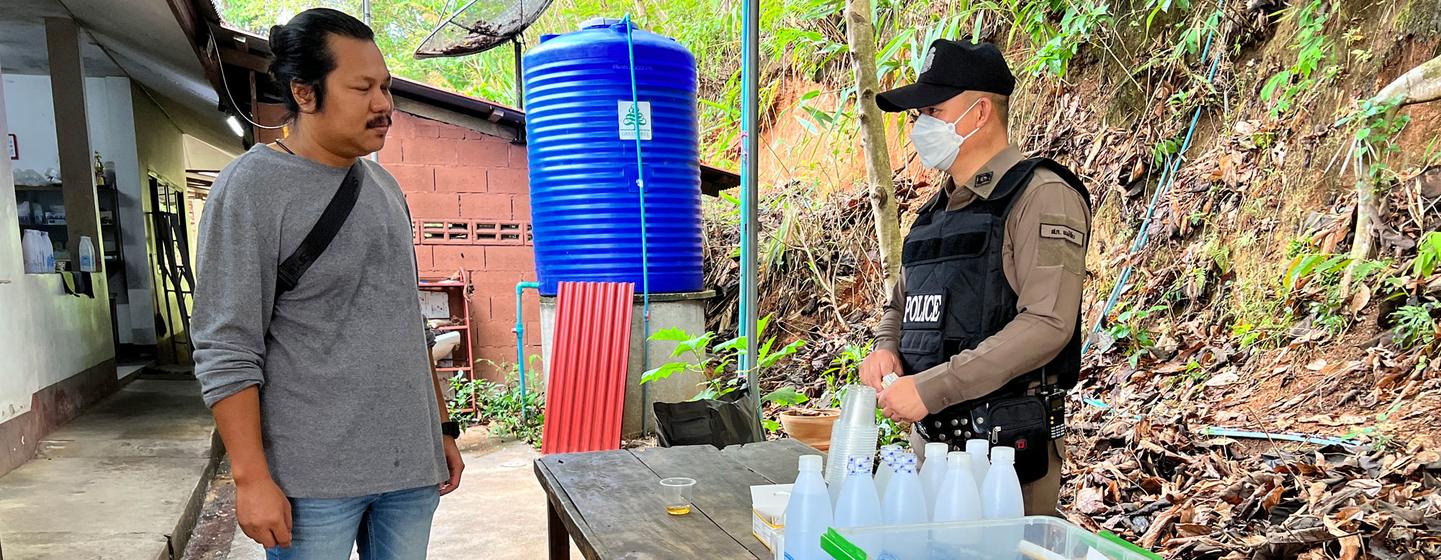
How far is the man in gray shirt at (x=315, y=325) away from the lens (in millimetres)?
1283

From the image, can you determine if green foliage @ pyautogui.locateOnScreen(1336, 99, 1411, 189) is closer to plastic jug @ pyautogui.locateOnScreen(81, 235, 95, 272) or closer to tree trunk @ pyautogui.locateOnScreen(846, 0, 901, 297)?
tree trunk @ pyautogui.locateOnScreen(846, 0, 901, 297)

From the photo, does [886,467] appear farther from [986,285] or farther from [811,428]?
[811,428]

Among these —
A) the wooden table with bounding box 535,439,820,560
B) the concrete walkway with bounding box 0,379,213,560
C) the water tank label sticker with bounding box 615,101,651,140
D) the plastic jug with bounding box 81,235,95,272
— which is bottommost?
the concrete walkway with bounding box 0,379,213,560

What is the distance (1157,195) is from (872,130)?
1788mm

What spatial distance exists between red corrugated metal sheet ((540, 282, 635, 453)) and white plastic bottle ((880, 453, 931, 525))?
12.8 ft

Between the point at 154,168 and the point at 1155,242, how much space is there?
8.20 meters

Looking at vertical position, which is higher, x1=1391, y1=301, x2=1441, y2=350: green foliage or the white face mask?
the white face mask

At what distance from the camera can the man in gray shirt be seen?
128 cm

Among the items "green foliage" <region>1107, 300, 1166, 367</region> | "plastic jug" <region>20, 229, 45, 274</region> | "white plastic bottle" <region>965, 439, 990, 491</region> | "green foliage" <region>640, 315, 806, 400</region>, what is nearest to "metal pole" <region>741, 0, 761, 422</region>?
"green foliage" <region>640, 315, 806, 400</region>

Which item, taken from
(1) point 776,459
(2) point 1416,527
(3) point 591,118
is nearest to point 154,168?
(3) point 591,118

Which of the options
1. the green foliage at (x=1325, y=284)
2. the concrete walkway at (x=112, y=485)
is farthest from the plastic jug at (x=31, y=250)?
the green foliage at (x=1325, y=284)

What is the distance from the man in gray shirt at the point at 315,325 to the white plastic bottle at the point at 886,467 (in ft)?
2.69

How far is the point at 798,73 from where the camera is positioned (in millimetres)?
7773

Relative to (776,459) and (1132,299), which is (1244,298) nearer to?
(1132,299)
